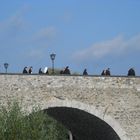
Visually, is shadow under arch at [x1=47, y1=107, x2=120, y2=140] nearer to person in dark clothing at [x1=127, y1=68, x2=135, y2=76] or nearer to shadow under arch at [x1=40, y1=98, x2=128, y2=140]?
shadow under arch at [x1=40, y1=98, x2=128, y2=140]

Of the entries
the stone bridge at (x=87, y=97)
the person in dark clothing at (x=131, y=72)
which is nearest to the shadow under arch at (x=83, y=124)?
the stone bridge at (x=87, y=97)

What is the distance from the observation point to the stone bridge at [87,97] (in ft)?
Answer: 78.0

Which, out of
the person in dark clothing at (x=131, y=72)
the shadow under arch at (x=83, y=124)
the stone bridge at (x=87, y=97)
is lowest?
the shadow under arch at (x=83, y=124)

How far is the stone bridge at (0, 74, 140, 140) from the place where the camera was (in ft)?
78.0

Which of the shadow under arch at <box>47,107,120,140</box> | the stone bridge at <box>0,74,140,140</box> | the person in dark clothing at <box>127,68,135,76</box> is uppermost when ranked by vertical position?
the person in dark clothing at <box>127,68,135,76</box>

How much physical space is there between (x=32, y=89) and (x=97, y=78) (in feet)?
10.1

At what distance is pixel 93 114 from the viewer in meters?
25.2

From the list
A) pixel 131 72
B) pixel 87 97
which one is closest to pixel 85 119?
pixel 87 97

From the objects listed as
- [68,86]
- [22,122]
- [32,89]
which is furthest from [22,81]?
[22,122]

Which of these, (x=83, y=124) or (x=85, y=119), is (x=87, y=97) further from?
(x=83, y=124)

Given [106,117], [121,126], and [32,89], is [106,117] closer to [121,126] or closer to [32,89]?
[121,126]

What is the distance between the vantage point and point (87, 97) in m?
25.1

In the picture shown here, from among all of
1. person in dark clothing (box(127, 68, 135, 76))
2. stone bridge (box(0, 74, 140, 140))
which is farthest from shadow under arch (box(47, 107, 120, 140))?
person in dark clothing (box(127, 68, 135, 76))

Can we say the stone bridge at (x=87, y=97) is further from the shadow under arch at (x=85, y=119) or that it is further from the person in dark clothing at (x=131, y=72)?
the person in dark clothing at (x=131, y=72)
